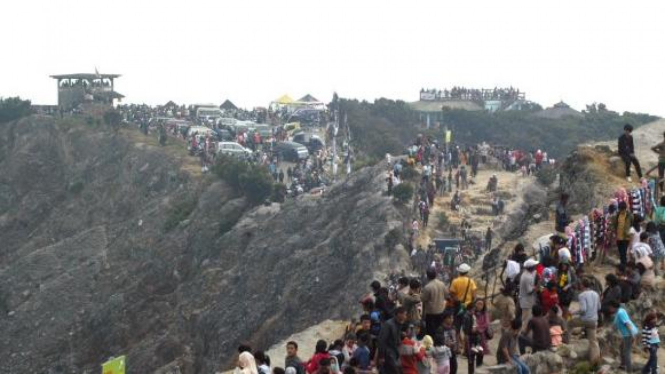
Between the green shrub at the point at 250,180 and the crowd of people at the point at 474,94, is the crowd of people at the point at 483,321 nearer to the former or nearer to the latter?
the green shrub at the point at 250,180

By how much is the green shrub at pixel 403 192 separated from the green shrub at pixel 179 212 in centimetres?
2224

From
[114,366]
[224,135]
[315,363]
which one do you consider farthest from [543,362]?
[224,135]

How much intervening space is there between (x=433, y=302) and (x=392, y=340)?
71.6 inches

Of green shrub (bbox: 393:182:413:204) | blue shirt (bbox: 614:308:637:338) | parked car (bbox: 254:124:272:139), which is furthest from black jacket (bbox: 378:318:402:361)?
parked car (bbox: 254:124:272:139)

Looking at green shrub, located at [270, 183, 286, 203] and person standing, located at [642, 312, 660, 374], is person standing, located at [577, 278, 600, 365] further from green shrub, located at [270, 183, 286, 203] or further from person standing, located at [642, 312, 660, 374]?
green shrub, located at [270, 183, 286, 203]

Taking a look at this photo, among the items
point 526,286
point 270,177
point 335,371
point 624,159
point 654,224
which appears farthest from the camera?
point 270,177

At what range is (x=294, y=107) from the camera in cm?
8481

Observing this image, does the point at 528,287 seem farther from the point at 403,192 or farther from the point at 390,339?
the point at 403,192

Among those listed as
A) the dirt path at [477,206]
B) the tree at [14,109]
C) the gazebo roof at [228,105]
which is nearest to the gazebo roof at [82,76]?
the tree at [14,109]

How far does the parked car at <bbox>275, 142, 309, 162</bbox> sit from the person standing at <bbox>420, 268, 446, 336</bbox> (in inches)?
1885

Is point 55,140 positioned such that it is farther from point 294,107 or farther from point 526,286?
point 526,286

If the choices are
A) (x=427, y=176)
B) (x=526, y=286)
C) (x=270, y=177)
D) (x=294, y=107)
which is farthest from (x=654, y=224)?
(x=294, y=107)

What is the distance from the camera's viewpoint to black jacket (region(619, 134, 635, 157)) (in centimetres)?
2481

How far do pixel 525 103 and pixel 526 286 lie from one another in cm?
8652
